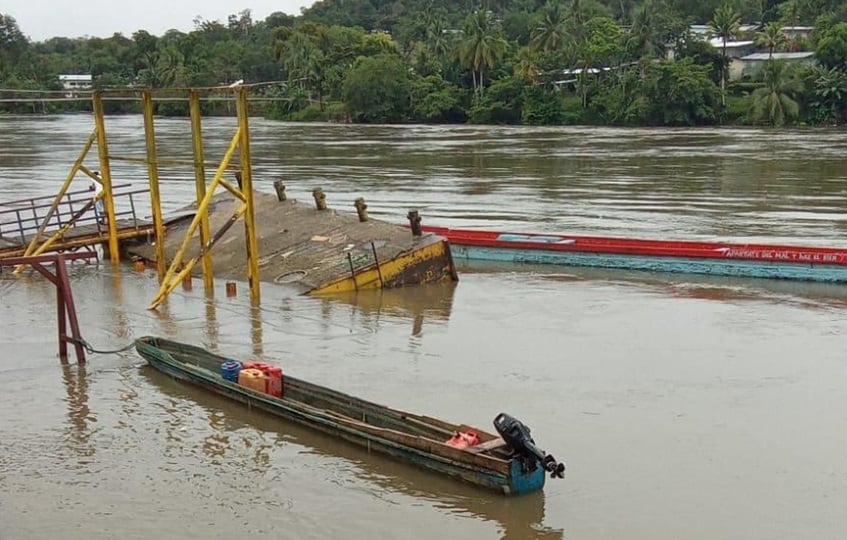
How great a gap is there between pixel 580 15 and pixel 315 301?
85.1m

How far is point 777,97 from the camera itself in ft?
215

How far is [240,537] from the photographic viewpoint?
879 cm

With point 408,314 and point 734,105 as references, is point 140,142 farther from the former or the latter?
point 408,314

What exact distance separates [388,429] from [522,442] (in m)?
Answer: 1.79

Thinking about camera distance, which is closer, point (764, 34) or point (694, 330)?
point (694, 330)

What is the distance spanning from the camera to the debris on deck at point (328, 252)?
18562 millimetres

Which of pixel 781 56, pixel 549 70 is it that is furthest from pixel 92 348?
pixel 781 56

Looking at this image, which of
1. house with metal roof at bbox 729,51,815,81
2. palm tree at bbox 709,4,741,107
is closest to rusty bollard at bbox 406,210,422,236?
palm tree at bbox 709,4,741,107

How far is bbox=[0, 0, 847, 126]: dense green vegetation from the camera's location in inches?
2741

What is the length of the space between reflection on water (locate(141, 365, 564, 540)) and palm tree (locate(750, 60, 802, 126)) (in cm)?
6036

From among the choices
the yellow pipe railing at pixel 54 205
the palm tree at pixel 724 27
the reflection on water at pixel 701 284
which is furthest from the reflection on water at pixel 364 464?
the palm tree at pixel 724 27

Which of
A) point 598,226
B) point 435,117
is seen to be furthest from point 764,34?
point 598,226

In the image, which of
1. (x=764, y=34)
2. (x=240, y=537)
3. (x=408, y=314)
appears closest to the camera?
(x=240, y=537)

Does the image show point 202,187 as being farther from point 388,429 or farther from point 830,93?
point 830,93
